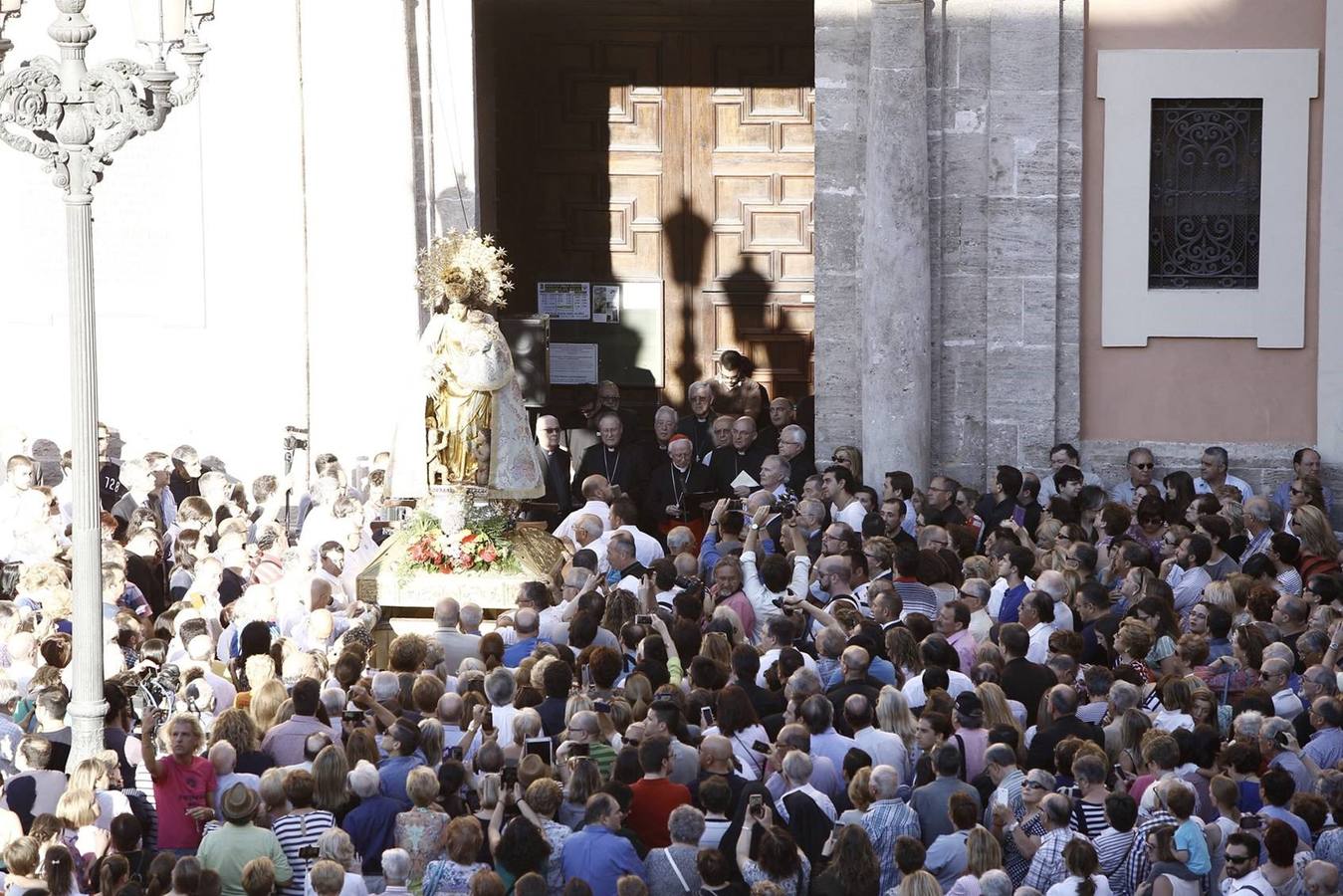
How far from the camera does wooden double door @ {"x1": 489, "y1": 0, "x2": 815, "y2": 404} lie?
19344mm

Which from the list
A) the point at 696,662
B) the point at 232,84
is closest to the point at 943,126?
the point at 232,84

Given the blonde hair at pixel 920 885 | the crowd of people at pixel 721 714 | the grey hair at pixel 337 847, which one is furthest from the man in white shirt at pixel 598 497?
the blonde hair at pixel 920 885

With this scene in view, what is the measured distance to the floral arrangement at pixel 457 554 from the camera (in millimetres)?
14141

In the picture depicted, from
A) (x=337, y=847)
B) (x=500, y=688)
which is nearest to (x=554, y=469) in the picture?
(x=500, y=688)

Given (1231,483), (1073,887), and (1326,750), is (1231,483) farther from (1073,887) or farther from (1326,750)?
(1073,887)

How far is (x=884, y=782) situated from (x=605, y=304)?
11.4 metres

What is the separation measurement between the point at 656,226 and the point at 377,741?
10441mm

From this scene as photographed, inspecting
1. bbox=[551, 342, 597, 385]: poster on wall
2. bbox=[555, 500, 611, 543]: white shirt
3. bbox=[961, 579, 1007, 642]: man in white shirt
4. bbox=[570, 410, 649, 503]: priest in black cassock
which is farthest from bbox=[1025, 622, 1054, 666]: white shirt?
bbox=[551, 342, 597, 385]: poster on wall

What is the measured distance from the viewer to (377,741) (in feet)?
32.1

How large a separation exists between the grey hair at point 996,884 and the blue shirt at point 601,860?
135cm

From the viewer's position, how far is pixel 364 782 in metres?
8.98

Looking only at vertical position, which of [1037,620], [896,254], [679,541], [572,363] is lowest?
[1037,620]

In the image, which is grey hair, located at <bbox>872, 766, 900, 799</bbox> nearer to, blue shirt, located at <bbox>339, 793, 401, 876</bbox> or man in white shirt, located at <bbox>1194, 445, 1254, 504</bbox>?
blue shirt, located at <bbox>339, 793, 401, 876</bbox>

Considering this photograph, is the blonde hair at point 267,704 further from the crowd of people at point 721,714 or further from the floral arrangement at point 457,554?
the floral arrangement at point 457,554
